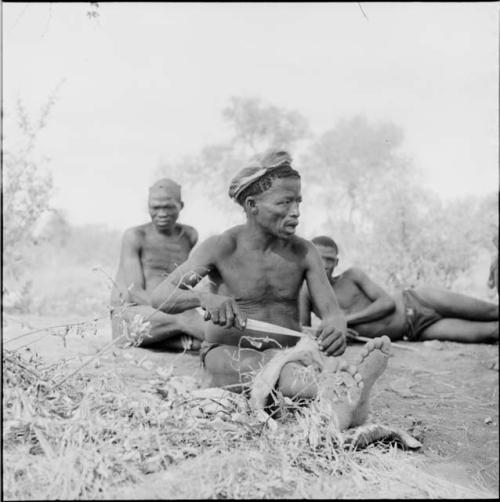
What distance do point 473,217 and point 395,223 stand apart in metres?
4.03

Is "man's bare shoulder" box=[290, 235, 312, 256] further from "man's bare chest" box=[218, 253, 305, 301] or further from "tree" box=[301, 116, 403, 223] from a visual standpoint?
"tree" box=[301, 116, 403, 223]

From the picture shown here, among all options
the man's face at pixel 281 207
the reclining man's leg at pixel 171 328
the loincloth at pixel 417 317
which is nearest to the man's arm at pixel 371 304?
the loincloth at pixel 417 317

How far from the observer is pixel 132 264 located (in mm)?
6277

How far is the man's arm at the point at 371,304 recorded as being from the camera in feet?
21.8

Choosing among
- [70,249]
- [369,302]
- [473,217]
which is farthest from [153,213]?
[70,249]

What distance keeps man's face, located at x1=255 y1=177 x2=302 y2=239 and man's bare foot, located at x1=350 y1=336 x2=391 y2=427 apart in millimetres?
796

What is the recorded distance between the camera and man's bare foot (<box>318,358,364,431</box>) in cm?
325

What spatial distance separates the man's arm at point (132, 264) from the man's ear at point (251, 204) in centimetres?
221

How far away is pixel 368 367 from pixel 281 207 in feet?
3.18

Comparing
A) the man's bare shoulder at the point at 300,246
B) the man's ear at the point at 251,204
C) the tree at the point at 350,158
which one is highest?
the tree at the point at 350,158

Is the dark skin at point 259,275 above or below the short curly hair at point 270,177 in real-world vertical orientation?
below

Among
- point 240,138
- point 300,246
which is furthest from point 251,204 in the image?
point 240,138

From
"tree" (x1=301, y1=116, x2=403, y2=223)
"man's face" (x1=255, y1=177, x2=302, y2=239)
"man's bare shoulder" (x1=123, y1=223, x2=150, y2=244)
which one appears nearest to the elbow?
"man's bare shoulder" (x1=123, y1=223, x2=150, y2=244)

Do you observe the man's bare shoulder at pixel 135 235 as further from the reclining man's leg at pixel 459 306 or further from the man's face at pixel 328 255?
the reclining man's leg at pixel 459 306
